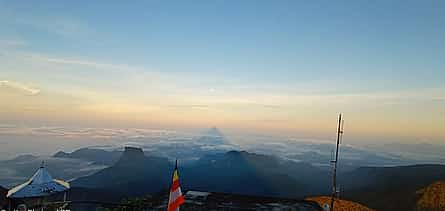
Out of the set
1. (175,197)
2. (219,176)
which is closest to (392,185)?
(219,176)

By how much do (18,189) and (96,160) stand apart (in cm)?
19024

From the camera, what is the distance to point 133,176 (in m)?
129

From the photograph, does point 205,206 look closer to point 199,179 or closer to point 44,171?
point 44,171

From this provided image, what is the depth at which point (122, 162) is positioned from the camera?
156 metres

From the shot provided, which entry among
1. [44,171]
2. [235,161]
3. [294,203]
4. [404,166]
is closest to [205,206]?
[294,203]

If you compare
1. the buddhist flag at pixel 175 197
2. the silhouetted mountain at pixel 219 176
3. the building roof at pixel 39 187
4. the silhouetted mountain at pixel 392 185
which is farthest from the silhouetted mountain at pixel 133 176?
the buddhist flag at pixel 175 197

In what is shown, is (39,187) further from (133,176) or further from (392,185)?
(133,176)

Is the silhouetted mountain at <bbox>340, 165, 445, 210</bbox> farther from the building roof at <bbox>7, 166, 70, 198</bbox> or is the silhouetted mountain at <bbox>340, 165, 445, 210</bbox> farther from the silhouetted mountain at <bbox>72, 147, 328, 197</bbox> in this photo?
the building roof at <bbox>7, 166, 70, 198</bbox>

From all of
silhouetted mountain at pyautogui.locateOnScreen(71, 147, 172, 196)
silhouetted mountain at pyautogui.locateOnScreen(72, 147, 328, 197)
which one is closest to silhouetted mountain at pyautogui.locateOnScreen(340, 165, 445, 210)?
silhouetted mountain at pyautogui.locateOnScreen(72, 147, 328, 197)

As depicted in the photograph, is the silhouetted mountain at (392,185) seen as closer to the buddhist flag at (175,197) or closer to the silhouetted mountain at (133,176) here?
the silhouetted mountain at (133,176)

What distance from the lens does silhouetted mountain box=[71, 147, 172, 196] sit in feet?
354

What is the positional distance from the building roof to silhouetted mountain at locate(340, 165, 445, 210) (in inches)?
2087

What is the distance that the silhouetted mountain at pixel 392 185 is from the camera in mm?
61938

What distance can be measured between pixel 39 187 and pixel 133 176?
11673 cm
